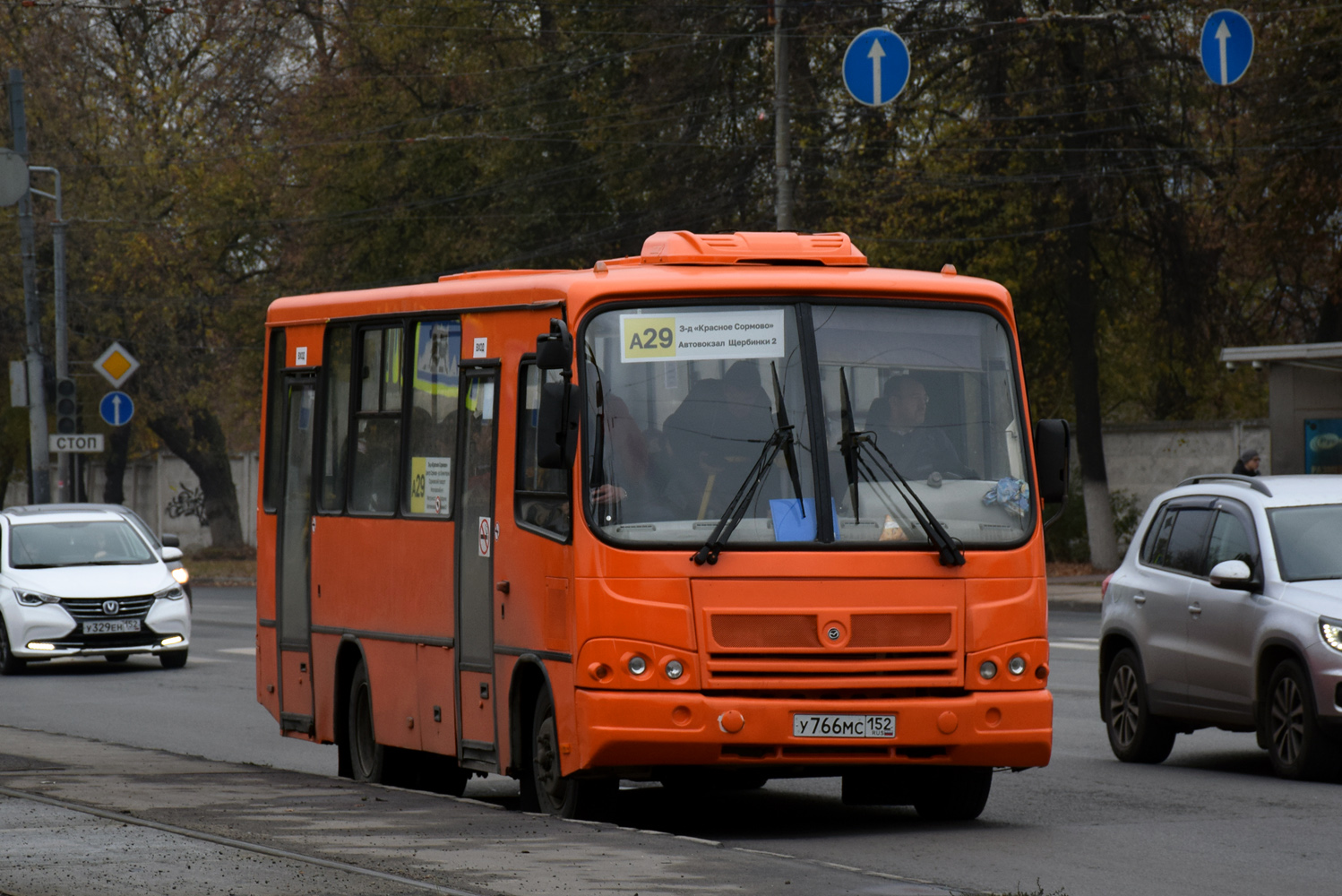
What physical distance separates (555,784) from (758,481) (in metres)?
Answer: 1.70

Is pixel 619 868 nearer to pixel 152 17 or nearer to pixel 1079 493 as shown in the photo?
pixel 1079 493

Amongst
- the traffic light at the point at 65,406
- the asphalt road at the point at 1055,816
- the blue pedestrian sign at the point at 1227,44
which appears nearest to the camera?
the asphalt road at the point at 1055,816

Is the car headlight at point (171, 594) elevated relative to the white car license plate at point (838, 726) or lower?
lower

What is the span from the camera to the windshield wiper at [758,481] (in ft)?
32.0

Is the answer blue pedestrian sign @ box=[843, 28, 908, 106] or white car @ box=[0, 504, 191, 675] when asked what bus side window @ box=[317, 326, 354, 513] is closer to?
white car @ box=[0, 504, 191, 675]

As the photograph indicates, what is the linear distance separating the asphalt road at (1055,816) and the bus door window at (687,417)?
149 cm

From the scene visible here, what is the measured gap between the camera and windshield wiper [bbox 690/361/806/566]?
9.77 m

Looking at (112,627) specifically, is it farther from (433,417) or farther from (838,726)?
(838,726)

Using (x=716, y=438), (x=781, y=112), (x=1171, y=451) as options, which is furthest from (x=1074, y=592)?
(x=716, y=438)

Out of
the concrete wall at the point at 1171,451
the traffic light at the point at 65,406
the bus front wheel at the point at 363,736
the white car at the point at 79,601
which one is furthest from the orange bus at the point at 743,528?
the traffic light at the point at 65,406

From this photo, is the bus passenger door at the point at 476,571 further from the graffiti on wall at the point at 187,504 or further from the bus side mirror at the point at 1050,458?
the graffiti on wall at the point at 187,504

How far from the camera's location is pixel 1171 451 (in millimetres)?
38281

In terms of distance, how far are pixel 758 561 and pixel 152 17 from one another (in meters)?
47.9

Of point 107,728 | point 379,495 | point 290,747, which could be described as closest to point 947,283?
point 379,495
